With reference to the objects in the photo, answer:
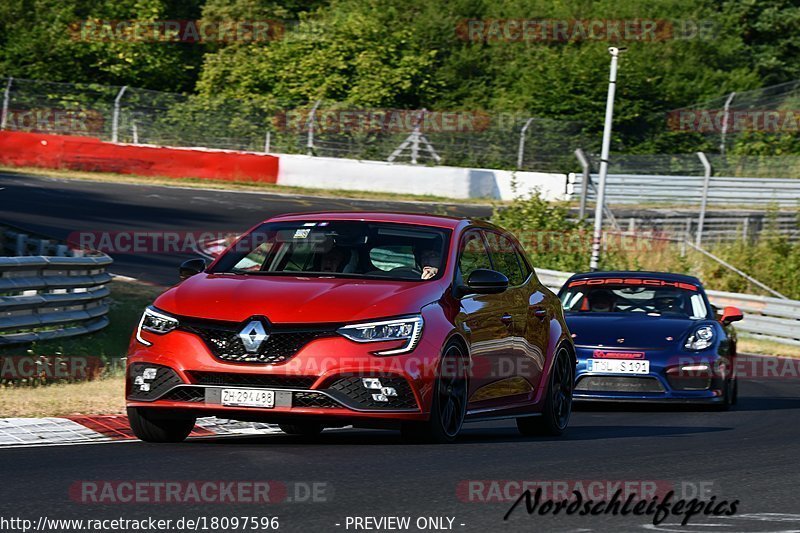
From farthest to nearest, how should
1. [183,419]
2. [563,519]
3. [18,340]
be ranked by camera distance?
[18,340]
[183,419]
[563,519]

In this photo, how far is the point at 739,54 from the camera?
2298 inches

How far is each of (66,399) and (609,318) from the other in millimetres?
5687

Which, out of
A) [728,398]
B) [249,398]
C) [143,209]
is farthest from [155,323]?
[143,209]

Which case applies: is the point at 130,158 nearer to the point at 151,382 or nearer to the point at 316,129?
the point at 316,129

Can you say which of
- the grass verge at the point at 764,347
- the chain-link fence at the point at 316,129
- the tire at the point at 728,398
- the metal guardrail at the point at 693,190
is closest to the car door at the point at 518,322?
the tire at the point at 728,398

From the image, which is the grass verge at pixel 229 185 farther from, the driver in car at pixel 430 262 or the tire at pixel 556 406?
the driver in car at pixel 430 262

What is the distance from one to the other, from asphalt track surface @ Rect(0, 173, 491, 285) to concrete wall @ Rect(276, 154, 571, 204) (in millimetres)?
1963

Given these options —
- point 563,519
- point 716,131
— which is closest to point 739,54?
point 716,131

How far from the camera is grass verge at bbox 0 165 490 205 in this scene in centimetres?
3769

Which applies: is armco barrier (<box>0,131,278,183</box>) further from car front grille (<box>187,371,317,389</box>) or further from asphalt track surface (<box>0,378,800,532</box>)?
car front grille (<box>187,371,317,389</box>)

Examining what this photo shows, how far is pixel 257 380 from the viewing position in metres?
8.24

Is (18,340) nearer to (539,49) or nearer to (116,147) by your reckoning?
(116,147)

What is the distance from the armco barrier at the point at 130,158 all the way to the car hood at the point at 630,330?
26.9m

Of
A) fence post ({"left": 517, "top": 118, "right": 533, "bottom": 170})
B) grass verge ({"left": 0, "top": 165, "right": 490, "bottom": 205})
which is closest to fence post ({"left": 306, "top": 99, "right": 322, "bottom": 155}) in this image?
grass verge ({"left": 0, "top": 165, "right": 490, "bottom": 205})
